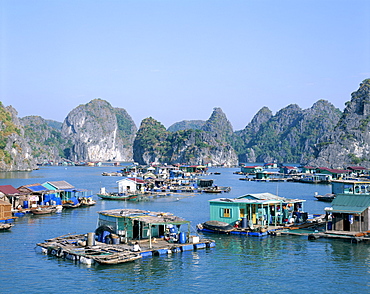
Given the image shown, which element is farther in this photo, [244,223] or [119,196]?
[119,196]

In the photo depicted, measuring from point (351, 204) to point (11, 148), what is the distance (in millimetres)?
165303

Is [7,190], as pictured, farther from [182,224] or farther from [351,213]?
[351,213]

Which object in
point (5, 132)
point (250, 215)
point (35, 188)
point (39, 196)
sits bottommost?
point (250, 215)

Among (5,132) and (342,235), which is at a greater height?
(5,132)

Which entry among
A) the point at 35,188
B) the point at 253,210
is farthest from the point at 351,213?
the point at 35,188

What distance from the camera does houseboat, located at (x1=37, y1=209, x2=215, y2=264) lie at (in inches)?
1192

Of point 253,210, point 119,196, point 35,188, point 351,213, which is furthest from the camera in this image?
point 119,196

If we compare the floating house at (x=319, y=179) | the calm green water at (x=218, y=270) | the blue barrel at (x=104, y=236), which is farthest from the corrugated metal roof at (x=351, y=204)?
the floating house at (x=319, y=179)

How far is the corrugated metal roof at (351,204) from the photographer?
3603cm

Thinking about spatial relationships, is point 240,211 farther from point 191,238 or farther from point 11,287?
point 11,287

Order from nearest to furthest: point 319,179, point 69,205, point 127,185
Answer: point 69,205 → point 127,185 → point 319,179

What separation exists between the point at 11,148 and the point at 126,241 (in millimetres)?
161161

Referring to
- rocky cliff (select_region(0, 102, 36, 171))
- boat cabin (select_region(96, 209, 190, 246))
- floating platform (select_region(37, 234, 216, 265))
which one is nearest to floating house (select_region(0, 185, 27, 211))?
floating platform (select_region(37, 234, 216, 265))

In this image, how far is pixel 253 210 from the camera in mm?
40875
